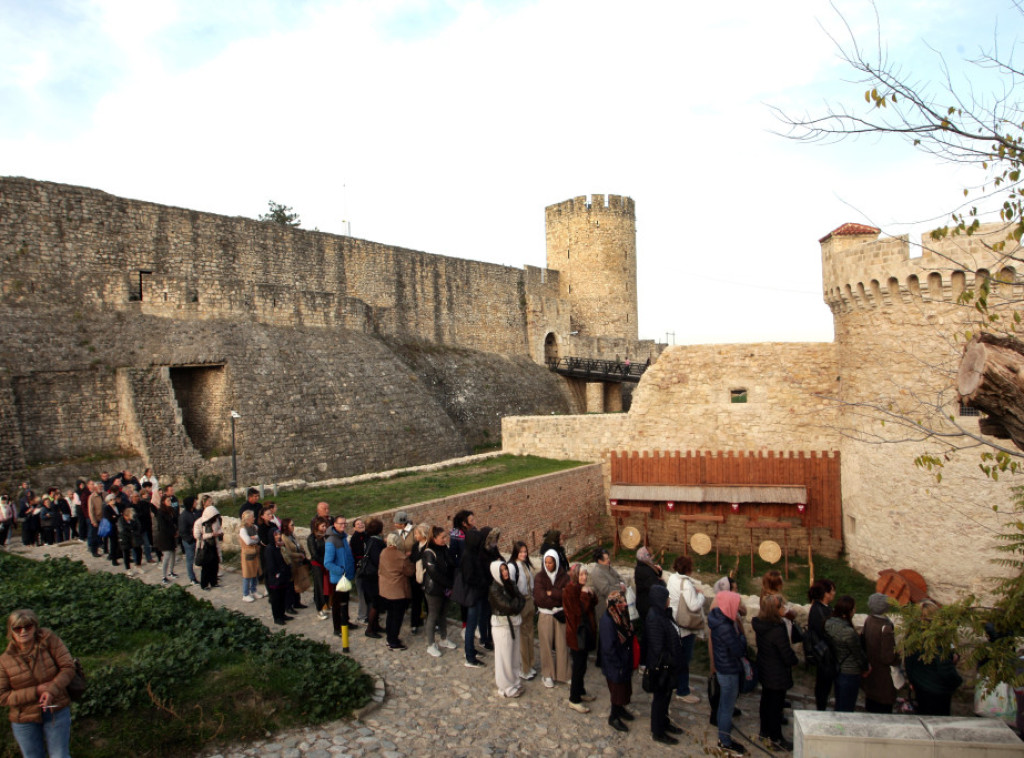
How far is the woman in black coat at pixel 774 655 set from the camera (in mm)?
5047

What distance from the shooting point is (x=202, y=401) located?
16891 millimetres

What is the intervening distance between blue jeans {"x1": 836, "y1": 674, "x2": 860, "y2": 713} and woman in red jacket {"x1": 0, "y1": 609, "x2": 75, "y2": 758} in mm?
5234

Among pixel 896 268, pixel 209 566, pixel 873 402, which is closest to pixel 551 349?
pixel 873 402

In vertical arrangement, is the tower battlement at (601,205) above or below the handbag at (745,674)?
above

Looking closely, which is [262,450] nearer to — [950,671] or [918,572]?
[918,572]

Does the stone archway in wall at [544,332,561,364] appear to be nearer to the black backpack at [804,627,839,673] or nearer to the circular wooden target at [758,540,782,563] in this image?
the circular wooden target at [758,540,782,563]

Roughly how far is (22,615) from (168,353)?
44.7ft

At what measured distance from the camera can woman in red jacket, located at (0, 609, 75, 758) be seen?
396 centimetres

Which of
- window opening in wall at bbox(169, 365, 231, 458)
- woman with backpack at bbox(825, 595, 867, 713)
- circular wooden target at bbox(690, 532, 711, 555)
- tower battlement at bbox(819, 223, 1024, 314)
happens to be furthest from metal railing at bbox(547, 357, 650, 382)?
woman with backpack at bbox(825, 595, 867, 713)

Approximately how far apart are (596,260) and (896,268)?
25.2 meters

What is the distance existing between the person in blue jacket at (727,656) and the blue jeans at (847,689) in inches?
29.1

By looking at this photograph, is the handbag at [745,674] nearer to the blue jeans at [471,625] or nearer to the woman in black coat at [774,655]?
the woman in black coat at [774,655]

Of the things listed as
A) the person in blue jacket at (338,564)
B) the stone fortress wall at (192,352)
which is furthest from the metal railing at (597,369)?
the person in blue jacket at (338,564)

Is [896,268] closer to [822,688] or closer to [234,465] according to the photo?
[822,688]
